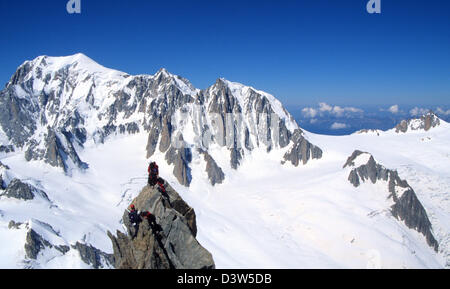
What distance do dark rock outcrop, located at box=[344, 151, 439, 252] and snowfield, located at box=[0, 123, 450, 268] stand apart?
10.1 ft

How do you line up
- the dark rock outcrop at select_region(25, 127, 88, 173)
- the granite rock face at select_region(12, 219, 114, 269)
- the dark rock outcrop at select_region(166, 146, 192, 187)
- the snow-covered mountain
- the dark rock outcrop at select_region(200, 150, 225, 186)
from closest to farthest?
the granite rock face at select_region(12, 219, 114, 269) → the snow-covered mountain → the dark rock outcrop at select_region(25, 127, 88, 173) → the dark rock outcrop at select_region(166, 146, 192, 187) → the dark rock outcrop at select_region(200, 150, 225, 186)

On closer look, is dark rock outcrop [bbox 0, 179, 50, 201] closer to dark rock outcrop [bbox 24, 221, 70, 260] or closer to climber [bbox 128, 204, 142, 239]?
dark rock outcrop [bbox 24, 221, 70, 260]

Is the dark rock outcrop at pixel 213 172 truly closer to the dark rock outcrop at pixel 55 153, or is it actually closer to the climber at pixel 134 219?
the dark rock outcrop at pixel 55 153

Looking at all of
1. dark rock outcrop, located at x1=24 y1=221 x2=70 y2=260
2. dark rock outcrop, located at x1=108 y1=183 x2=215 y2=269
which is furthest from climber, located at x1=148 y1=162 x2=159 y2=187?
dark rock outcrop, located at x1=24 y1=221 x2=70 y2=260

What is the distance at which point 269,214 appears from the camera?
148 m

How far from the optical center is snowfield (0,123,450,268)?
366 feet

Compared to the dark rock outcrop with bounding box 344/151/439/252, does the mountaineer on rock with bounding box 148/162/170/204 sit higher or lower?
higher

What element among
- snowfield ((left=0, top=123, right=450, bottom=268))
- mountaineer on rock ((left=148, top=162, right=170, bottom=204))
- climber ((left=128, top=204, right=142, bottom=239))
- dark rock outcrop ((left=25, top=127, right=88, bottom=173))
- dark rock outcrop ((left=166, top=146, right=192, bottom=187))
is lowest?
snowfield ((left=0, top=123, right=450, bottom=268))

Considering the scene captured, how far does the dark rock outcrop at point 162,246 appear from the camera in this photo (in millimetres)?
27375

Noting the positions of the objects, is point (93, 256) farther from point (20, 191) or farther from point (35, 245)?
point (20, 191)

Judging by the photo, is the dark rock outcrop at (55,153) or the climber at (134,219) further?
the dark rock outcrop at (55,153)

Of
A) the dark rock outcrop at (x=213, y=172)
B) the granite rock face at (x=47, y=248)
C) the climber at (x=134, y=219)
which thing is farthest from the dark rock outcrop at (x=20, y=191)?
the climber at (x=134, y=219)

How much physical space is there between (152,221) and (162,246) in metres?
2.50

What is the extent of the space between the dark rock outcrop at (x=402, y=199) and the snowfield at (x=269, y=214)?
3.08 meters
